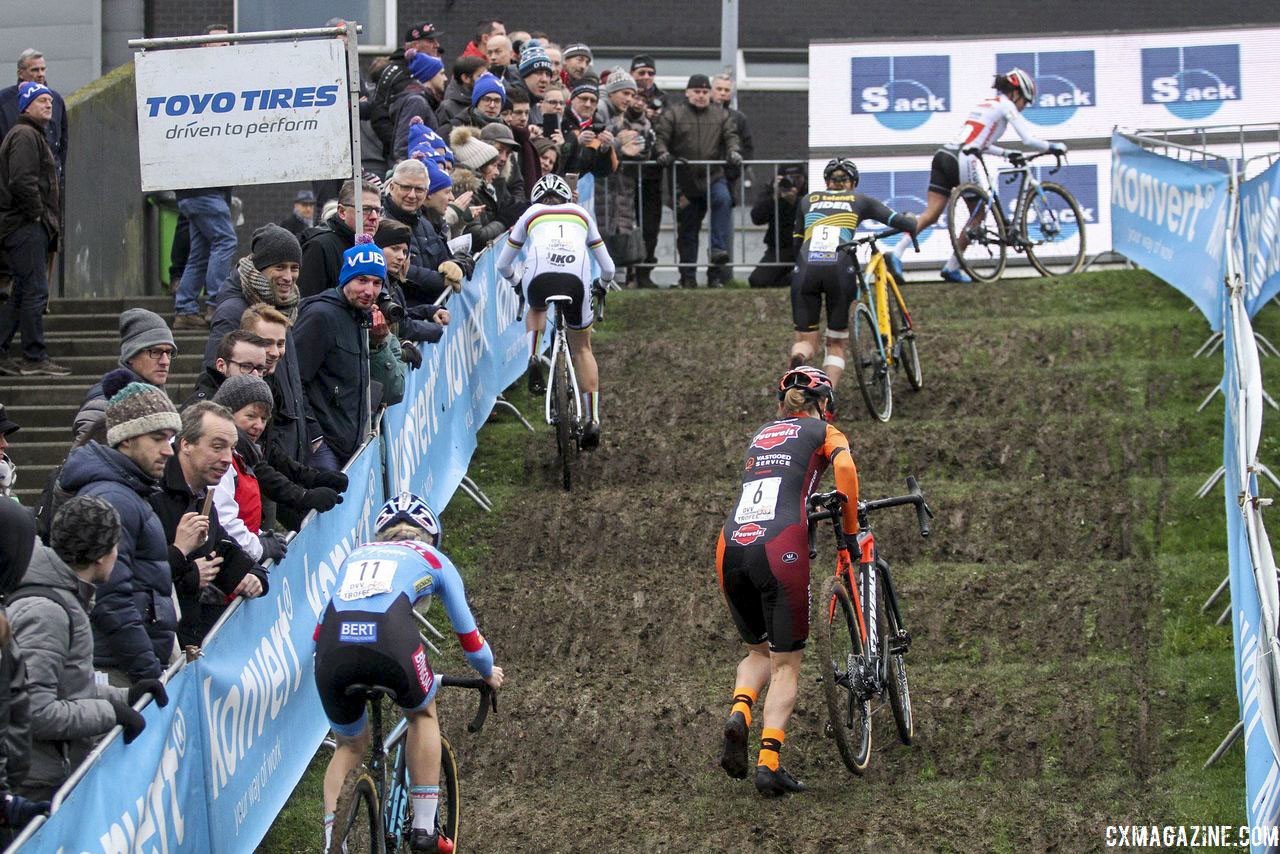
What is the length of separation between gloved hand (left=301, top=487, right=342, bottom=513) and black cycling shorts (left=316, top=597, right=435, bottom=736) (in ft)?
5.18

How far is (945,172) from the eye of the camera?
716 inches

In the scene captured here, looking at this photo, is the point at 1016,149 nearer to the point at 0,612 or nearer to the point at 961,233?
the point at 961,233

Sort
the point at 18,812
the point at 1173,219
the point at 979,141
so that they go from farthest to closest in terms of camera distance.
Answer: the point at 979,141, the point at 1173,219, the point at 18,812

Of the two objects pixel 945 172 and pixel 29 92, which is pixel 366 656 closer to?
pixel 29 92

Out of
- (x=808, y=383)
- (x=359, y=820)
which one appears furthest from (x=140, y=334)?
(x=808, y=383)

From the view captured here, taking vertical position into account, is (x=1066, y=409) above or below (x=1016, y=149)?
below

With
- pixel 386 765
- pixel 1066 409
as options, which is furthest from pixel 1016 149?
pixel 386 765

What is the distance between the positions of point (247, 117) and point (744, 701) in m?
4.87

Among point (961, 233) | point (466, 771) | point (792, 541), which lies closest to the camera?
point (792, 541)

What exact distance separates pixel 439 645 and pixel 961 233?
Result: 8747 millimetres

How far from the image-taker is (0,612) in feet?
20.3

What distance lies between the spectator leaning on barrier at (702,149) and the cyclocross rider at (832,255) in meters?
5.39

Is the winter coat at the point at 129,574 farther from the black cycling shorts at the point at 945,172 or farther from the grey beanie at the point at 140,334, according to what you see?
the black cycling shorts at the point at 945,172

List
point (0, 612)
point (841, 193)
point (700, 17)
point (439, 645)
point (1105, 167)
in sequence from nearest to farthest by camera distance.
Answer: point (0, 612), point (439, 645), point (841, 193), point (1105, 167), point (700, 17)
